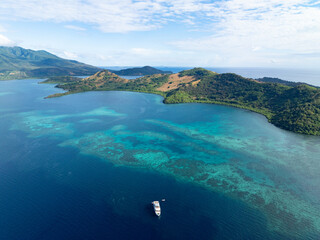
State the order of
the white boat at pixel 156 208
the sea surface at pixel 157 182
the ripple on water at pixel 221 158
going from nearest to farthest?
the sea surface at pixel 157 182, the white boat at pixel 156 208, the ripple on water at pixel 221 158

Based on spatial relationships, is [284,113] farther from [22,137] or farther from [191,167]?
[22,137]

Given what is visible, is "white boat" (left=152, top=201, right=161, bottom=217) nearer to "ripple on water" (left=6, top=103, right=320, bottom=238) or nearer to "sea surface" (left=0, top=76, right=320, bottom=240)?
"sea surface" (left=0, top=76, right=320, bottom=240)

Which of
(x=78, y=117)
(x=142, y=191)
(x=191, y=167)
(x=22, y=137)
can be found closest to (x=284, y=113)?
(x=191, y=167)

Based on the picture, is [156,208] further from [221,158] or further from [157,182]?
[221,158]

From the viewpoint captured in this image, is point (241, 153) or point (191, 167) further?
point (241, 153)

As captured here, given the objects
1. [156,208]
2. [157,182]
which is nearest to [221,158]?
[157,182]

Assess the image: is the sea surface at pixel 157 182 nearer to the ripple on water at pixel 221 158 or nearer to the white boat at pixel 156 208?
the ripple on water at pixel 221 158

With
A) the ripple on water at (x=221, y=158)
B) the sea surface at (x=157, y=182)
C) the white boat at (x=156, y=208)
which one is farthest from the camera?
the ripple on water at (x=221, y=158)

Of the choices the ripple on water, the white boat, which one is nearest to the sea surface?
the ripple on water

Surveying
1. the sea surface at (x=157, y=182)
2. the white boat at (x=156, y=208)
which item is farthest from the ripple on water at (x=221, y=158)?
the white boat at (x=156, y=208)
